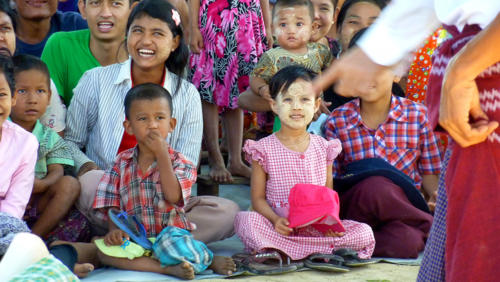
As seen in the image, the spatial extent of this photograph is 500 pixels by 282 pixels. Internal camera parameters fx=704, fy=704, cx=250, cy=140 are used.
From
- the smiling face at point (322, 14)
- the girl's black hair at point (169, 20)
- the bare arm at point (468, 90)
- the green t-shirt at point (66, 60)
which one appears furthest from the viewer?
the smiling face at point (322, 14)

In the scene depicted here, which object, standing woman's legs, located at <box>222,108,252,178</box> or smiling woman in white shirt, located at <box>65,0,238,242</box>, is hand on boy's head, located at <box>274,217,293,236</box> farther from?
standing woman's legs, located at <box>222,108,252,178</box>

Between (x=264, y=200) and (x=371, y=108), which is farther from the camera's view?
(x=371, y=108)

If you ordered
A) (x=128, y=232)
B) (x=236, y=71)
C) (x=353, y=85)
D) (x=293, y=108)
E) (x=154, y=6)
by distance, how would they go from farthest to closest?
(x=236, y=71)
(x=154, y=6)
(x=293, y=108)
(x=128, y=232)
(x=353, y=85)

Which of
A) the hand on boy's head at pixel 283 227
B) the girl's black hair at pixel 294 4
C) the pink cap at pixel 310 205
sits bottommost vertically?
the hand on boy's head at pixel 283 227

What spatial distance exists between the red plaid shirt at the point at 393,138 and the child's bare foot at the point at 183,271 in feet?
3.99

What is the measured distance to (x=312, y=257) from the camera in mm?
3621

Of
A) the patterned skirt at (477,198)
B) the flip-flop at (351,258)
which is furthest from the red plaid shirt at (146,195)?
the patterned skirt at (477,198)

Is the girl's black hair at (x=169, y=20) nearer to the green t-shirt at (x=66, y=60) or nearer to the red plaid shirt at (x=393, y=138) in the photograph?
the green t-shirt at (x=66, y=60)

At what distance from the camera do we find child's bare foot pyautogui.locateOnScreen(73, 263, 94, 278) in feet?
10.6

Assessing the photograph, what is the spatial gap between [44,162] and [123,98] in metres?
0.62

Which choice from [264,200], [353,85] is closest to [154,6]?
[264,200]

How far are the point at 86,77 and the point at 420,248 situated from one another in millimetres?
2161

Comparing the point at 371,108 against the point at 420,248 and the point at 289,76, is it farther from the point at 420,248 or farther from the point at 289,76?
the point at 420,248

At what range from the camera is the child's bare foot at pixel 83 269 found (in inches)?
128
